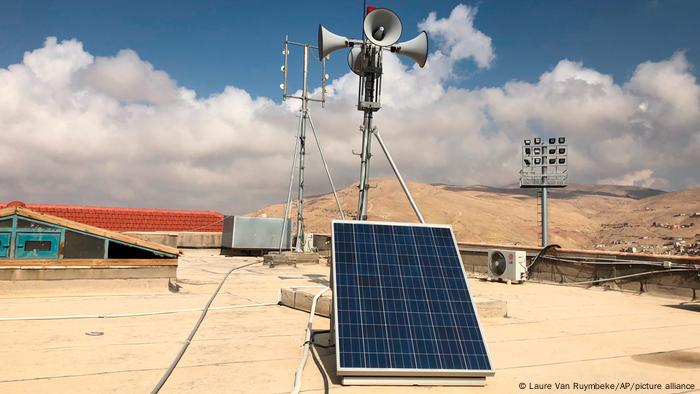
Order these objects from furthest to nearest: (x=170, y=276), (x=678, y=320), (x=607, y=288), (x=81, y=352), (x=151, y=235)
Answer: (x=151, y=235) < (x=607, y=288) < (x=170, y=276) < (x=678, y=320) < (x=81, y=352)

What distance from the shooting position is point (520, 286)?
1880cm

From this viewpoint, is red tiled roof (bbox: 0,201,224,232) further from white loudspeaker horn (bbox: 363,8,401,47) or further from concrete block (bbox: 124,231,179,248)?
white loudspeaker horn (bbox: 363,8,401,47)

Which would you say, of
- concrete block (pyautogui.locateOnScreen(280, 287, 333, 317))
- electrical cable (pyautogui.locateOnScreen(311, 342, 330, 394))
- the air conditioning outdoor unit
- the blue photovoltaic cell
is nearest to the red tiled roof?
→ the air conditioning outdoor unit

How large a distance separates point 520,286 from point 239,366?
14.6m

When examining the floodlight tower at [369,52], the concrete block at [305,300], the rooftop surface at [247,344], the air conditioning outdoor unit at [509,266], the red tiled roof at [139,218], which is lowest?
the rooftop surface at [247,344]

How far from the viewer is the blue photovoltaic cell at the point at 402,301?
19.6 ft

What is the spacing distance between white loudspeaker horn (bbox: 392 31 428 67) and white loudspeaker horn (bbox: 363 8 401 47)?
1.34 ft

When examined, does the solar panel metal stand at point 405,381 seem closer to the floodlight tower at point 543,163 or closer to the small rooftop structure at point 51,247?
the small rooftop structure at point 51,247

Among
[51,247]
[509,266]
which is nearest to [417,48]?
[509,266]

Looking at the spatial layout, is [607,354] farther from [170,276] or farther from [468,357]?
[170,276]

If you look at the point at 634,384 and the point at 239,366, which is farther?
the point at 239,366

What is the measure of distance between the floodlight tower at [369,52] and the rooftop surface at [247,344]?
4447 mm

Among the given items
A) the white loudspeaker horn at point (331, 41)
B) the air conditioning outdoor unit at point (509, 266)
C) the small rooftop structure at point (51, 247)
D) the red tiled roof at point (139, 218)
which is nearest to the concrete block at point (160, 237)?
the red tiled roof at point (139, 218)

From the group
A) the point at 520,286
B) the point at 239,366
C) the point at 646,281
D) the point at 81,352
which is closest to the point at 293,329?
the point at 239,366
